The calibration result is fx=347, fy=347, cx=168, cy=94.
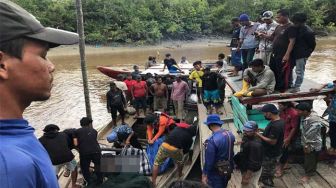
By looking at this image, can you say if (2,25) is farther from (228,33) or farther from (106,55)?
(228,33)

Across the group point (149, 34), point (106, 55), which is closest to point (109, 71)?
point (106, 55)

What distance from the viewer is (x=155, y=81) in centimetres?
1172

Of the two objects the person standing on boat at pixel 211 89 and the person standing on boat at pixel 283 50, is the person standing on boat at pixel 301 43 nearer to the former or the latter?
the person standing on boat at pixel 283 50

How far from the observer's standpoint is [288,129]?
5707 mm

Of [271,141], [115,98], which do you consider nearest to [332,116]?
[271,141]

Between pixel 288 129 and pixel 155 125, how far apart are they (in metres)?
2.59

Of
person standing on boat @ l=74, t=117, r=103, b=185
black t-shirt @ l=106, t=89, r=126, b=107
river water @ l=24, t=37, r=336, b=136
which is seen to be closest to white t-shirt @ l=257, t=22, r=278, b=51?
person standing on boat @ l=74, t=117, r=103, b=185

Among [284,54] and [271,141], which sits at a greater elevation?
[284,54]

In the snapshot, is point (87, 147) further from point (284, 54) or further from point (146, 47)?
point (146, 47)

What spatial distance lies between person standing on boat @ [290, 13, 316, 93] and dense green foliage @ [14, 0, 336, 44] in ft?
114

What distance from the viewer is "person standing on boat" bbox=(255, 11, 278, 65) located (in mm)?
7441

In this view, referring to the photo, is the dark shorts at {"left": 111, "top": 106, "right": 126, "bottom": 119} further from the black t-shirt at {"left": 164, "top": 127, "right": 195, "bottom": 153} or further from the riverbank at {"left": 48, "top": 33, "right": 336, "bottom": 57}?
the riverbank at {"left": 48, "top": 33, "right": 336, "bottom": 57}

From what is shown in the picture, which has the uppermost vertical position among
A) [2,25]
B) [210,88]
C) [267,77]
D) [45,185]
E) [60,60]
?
[2,25]

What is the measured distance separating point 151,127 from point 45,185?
5.98 metres
